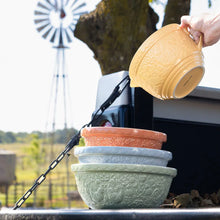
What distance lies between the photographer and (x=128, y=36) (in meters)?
5.94

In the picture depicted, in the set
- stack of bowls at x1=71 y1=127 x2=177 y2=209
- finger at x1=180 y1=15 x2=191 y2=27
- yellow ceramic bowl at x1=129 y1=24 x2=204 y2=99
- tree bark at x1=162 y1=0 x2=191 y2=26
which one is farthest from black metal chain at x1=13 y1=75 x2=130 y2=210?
tree bark at x1=162 y1=0 x2=191 y2=26

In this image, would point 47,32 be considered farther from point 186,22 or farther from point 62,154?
point 186,22

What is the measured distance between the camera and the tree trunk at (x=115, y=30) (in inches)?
233

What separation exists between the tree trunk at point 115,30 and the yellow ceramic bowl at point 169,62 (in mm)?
4223

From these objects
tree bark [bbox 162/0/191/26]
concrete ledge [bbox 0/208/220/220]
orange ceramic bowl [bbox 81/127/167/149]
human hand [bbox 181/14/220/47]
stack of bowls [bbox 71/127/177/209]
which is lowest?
concrete ledge [bbox 0/208/220/220]

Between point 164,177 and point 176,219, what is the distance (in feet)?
1.14

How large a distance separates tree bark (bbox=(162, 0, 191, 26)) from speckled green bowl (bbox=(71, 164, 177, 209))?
5139 millimetres

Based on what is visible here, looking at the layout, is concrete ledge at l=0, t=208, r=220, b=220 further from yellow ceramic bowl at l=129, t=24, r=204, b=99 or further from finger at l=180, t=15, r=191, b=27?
finger at l=180, t=15, r=191, b=27

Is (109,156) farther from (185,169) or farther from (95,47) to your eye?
(95,47)

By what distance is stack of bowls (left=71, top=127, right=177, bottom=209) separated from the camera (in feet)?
4.94

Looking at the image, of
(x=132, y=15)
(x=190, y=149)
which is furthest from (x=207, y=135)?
(x=132, y=15)

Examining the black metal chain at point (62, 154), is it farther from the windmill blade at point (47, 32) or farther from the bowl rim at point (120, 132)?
the windmill blade at point (47, 32)

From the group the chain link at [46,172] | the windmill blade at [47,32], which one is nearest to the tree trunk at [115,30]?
the chain link at [46,172]

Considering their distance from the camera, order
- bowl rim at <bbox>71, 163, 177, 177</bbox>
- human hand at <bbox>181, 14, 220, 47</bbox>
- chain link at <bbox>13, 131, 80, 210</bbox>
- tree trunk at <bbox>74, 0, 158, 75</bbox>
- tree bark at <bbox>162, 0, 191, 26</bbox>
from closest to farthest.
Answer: bowl rim at <bbox>71, 163, 177, 177</bbox> < human hand at <bbox>181, 14, 220, 47</bbox> < chain link at <bbox>13, 131, 80, 210</bbox> < tree trunk at <bbox>74, 0, 158, 75</bbox> < tree bark at <bbox>162, 0, 191, 26</bbox>
